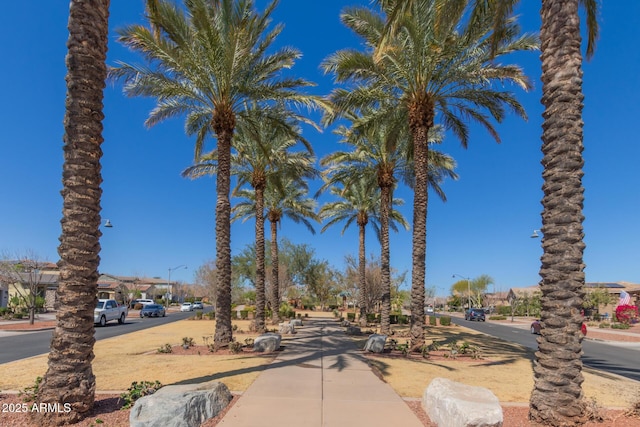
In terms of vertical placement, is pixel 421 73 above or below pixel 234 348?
above

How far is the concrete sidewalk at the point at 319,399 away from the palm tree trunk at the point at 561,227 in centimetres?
218

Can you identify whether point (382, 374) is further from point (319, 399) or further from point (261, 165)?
point (261, 165)

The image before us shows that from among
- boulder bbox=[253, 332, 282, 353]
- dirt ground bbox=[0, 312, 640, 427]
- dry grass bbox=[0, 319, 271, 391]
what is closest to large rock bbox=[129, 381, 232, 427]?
dirt ground bbox=[0, 312, 640, 427]

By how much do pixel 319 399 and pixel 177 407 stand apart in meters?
2.64

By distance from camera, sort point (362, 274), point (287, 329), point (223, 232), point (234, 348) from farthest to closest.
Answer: point (362, 274)
point (287, 329)
point (223, 232)
point (234, 348)

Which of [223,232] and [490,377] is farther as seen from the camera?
[223,232]

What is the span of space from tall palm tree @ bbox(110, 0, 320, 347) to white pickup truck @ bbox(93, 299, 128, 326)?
1803cm

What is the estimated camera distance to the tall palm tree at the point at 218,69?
12.2 meters

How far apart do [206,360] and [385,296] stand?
10.7 m

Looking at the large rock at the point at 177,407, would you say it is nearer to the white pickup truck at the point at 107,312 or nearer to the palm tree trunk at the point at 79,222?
the palm tree trunk at the point at 79,222

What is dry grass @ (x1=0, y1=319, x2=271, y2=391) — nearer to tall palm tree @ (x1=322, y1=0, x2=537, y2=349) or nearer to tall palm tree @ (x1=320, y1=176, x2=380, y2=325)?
tall palm tree @ (x1=322, y1=0, x2=537, y2=349)

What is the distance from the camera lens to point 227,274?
13.5 m

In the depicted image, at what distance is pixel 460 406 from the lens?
18.1ft

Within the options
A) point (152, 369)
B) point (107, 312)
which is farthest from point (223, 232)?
point (107, 312)
